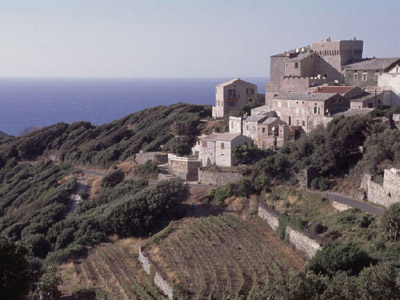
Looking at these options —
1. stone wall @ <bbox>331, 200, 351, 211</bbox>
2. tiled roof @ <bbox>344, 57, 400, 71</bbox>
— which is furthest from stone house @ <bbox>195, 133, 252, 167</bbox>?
tiled roof @ <bbox>344, 57, 400, 71</bbox>

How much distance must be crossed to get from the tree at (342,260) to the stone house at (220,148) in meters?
18.0

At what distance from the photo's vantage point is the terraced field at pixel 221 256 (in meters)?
22.3

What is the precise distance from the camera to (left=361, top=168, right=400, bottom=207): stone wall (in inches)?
1014

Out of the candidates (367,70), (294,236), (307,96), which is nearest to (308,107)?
(307,96)

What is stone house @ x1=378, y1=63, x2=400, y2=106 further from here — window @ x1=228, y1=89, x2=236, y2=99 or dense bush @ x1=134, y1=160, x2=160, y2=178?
dense bush @ x1=134, y1=160, x2=160, y2=178

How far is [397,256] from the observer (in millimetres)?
19969

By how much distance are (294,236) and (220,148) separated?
45.2ft

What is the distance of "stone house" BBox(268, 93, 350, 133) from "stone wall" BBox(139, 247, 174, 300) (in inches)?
719

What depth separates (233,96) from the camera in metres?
51.9

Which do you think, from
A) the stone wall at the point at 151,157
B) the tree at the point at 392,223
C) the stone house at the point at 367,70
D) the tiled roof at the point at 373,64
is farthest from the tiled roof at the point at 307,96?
the tree at the point at 392,223

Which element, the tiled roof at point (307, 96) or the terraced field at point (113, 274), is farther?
the tiled roof at point (307, 96)

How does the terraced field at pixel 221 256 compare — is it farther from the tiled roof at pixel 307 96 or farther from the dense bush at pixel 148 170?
the tiled roof at pixel 307 96

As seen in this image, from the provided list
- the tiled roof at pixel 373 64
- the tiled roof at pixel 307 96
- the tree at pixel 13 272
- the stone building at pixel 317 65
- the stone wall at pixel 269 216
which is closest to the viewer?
the tree at pixel 13 272

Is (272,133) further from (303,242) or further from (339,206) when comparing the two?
(303,242)
